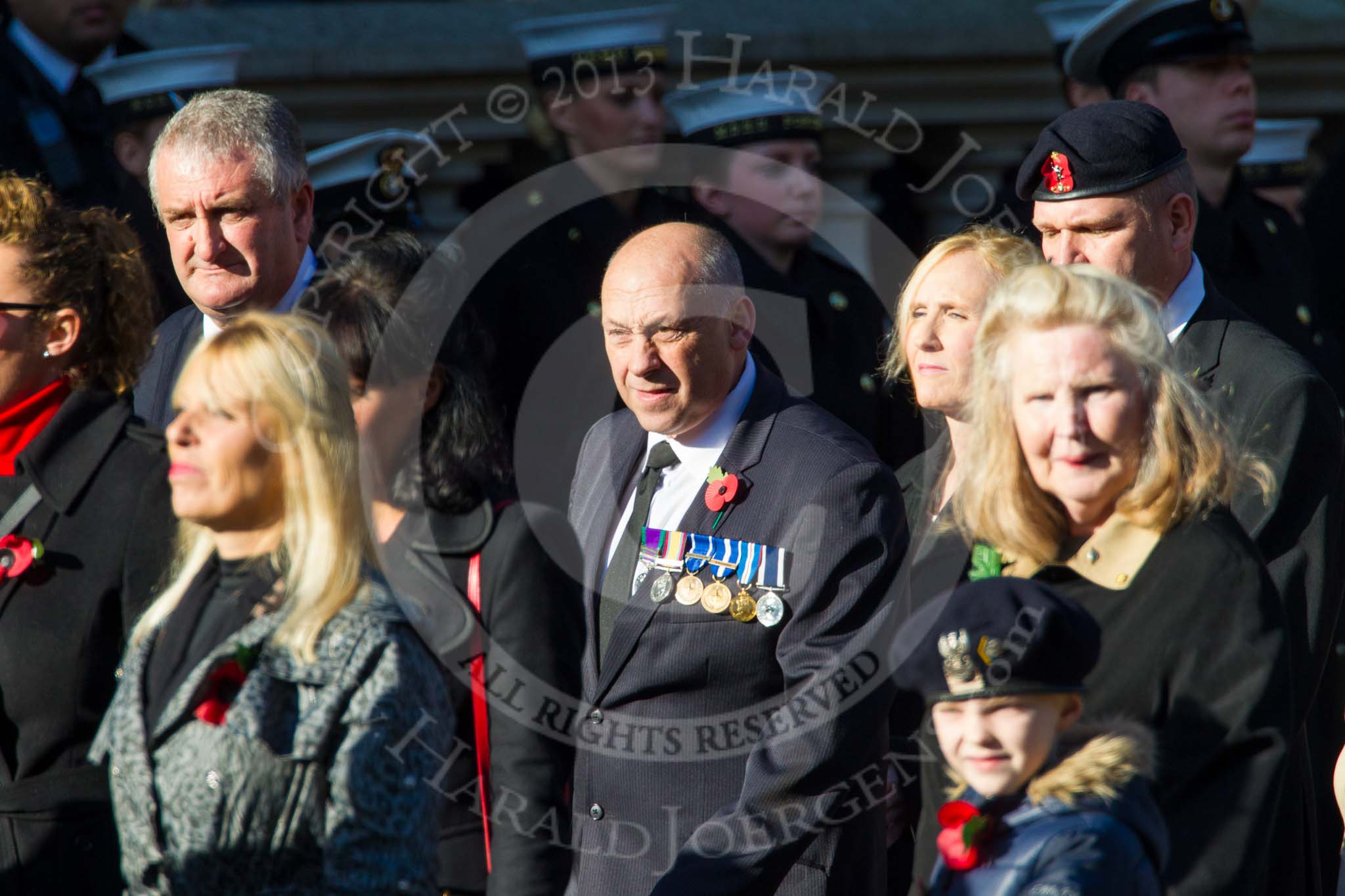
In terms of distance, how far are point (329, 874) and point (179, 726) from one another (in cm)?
32

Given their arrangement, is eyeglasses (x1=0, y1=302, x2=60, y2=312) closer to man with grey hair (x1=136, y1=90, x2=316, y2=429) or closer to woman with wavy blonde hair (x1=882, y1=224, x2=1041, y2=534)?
man with grey hair (x1=136, y1=90, x2=316, y2=429)

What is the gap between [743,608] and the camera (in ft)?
11.2

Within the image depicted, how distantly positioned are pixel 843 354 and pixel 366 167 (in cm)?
153

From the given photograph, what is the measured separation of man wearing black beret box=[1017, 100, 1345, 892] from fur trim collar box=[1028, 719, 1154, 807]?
82 cm

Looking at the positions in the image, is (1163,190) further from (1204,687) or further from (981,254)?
(1204,687)

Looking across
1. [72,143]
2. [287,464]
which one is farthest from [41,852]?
[72,143]

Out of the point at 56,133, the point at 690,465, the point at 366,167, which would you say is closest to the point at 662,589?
the point at 690,465

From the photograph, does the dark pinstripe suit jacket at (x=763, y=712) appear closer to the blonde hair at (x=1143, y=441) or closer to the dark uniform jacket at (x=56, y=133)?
the blonde hair at (x=1143, y=441)

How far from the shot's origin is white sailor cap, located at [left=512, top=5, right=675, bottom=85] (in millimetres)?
5527

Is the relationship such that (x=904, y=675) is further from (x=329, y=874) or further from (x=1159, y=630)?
(x=329, y=874)

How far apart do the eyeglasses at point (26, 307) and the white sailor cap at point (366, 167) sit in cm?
200

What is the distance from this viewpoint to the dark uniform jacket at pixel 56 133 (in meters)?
5.53

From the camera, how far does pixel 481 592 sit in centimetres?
334

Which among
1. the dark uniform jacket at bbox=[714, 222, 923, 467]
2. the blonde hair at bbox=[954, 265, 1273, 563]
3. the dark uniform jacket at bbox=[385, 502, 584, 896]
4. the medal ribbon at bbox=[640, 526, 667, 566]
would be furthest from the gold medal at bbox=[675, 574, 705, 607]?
the dark uniform jacket at bbox=[714, 222, 923, 467]
